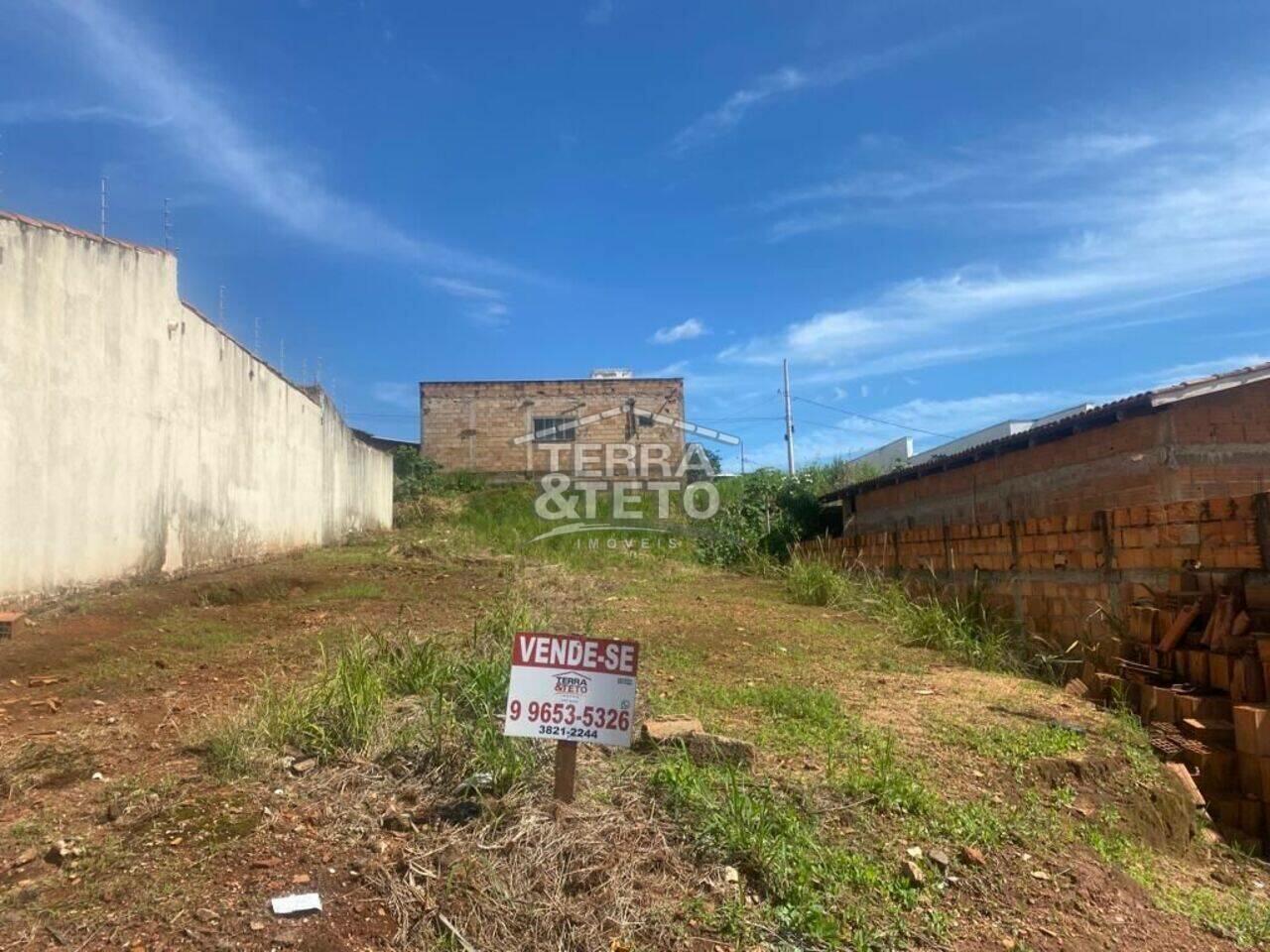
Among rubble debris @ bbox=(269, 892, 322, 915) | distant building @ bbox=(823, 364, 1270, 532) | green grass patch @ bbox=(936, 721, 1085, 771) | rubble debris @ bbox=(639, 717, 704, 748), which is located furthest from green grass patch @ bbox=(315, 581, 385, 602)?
distant building @ bbox=(823, 364, 1270, 532)

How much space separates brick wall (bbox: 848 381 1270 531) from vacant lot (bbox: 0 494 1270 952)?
2.59m

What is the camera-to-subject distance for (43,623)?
662 cm

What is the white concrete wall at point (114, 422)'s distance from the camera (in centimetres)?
676

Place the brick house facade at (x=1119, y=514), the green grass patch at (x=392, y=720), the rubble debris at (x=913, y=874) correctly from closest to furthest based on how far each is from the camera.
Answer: the rubble debris at (x=913, y=874) → the green grass patch at (x=392, y=720) → the brick house facade at (x=1119, y=514)

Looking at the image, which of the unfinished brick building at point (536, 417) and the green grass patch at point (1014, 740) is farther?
the unfinished brick building at point (536, 417)

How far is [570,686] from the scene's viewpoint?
3238 millimetres

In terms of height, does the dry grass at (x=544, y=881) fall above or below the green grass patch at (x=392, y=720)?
below

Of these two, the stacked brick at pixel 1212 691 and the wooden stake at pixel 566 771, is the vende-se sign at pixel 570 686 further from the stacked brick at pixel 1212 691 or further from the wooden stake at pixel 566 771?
the stacked brick at pixel 1212 691

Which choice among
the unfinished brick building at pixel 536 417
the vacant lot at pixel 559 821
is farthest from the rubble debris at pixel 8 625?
the unfinished brick building at pixel 536 417

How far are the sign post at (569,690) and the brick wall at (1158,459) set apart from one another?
5.68m

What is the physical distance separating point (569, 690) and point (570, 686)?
0.6 inches

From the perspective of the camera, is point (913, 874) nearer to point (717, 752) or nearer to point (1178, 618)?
point (717, 752)

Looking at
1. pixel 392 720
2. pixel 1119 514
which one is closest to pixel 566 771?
pixel 392 720

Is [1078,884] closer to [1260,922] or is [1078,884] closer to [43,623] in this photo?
[1260,922]
